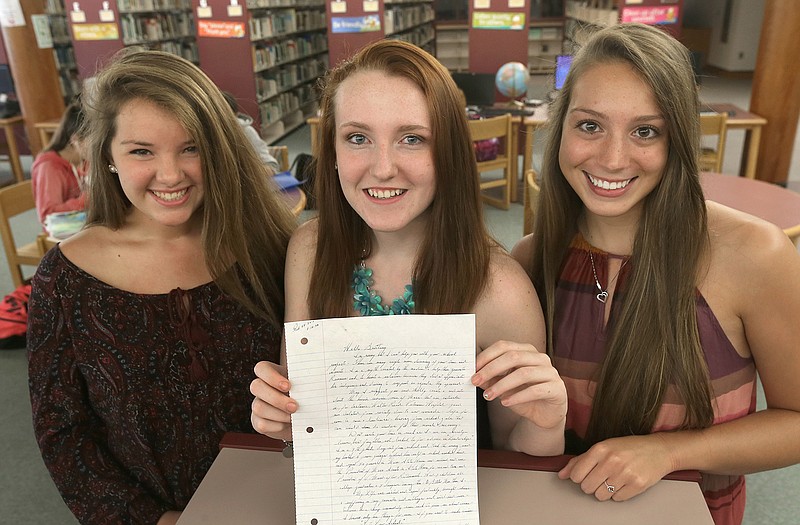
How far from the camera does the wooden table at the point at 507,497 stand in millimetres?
888

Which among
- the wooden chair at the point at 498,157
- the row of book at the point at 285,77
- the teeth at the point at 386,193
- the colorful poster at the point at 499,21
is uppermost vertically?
the colorful poster at the point at 499,21

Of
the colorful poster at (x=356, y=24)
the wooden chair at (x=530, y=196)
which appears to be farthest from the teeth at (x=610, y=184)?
the colorful poster at (x=356, y=24)

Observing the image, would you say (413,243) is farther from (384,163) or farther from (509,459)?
(509,459)

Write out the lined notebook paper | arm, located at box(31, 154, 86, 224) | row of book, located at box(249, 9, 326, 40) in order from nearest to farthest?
1. the lined notebook paper
2. arm, located at box(31, 154, 86, 224)
3. row of book, located at box(249, 9, 326, 40)

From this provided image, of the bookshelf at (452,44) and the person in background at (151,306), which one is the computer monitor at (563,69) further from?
the bookshelf at (452,44)

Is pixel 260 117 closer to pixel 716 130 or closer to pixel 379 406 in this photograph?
pixel 716 130

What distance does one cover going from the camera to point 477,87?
588cm

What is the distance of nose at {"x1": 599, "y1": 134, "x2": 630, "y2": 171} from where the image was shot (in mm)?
1075

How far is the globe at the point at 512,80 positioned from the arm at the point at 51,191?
154 inches

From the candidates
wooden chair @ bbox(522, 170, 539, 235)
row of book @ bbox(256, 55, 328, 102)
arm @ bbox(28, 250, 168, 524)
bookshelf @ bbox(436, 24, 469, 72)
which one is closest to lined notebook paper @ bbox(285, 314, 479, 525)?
arm @ bbox(28, 250, 168, 524)

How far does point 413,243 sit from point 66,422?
86 cm

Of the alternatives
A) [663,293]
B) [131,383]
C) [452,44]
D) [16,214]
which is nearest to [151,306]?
[131,383]

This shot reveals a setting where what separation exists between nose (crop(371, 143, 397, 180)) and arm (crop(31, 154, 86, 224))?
292cm

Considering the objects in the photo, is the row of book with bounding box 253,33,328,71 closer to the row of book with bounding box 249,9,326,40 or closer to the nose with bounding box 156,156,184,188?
the row of book with bounding box 249,9,326,40
